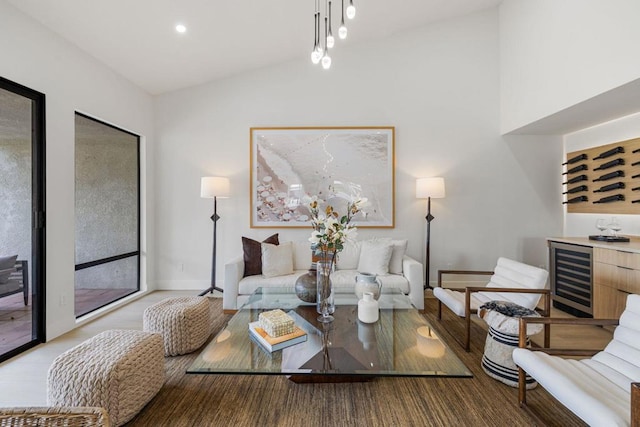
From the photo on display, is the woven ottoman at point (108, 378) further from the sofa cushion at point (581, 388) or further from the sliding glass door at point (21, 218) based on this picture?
the sofa cushion at point (581, 388)

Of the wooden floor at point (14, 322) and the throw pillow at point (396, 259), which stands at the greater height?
the throw pillow at point (396, 259)

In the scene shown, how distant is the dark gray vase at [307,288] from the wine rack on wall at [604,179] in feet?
12.1

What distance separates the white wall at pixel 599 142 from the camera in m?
3.26

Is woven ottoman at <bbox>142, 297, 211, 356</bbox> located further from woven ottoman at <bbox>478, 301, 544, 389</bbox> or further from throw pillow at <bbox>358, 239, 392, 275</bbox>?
woven ottoman at <bbox>478, 301, 544, 389</bbox>

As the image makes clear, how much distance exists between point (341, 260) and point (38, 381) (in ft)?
9.56

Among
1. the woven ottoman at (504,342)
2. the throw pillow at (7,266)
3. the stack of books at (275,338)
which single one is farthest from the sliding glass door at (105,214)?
the woven ottoman at (504,342)

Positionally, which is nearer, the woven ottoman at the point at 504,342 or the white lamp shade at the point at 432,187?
the woven ottoman at the point at 504,342

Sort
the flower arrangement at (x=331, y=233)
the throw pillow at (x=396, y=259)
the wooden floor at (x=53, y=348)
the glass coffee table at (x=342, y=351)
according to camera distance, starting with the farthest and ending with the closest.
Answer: the throw pillow at (x=396, y=259) < the flower arrangement at (x=331, y=233) < the wooden floor at (x=53, y=348) < the glass coffee table at (x=342, y=351)

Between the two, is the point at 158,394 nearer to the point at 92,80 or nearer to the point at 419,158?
the point at 92,80

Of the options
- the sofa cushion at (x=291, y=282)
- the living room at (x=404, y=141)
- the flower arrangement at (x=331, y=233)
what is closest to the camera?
the flower arrangement at (x=331, y=233)

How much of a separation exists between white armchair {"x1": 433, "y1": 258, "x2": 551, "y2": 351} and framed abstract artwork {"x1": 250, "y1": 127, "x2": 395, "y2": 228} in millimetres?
1555

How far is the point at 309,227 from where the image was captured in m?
4.21

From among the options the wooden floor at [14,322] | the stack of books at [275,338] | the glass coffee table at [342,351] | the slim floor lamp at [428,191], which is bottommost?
the wooden floor at [14,322]

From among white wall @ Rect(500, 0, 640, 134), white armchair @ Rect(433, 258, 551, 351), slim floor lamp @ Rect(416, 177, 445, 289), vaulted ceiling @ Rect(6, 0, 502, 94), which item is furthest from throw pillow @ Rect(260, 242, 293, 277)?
white wall @ Rect(500, 0, 640, 134)
